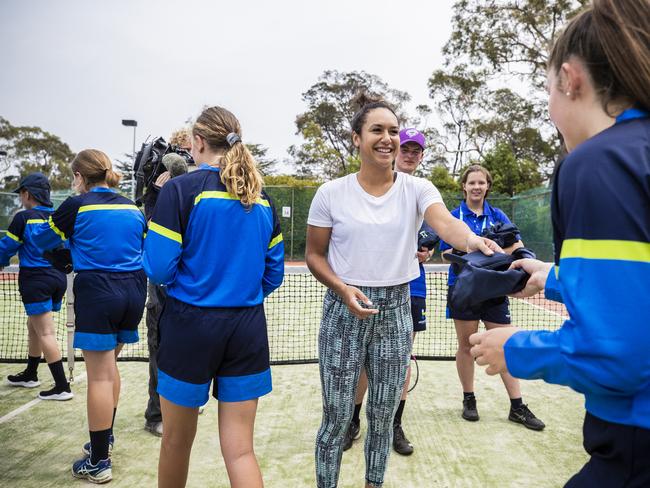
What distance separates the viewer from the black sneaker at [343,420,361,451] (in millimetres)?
3725

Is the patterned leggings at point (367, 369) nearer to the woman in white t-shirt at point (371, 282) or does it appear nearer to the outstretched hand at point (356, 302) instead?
the woman in white t-shirt at point (371, 282)

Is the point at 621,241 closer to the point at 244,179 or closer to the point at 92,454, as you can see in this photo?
the point at 244,179

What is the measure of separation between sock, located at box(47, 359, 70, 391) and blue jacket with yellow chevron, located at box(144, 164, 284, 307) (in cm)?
285

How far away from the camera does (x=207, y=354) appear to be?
2266 millimetres

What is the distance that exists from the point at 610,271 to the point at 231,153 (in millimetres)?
1803

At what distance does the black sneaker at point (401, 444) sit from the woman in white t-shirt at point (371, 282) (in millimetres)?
968

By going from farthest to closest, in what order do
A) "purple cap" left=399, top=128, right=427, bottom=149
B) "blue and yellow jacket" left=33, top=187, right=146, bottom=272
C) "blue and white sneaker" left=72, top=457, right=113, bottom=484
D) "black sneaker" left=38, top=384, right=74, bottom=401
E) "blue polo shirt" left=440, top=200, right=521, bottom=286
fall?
"black sneaker" left=38, top=384, right=74, bottom=401, "blue polo shirt" left=440, top=200, right=521, bottom=286, "purple cap" left=399, top=128, right=427, bottom=149, "blue and yellow jacket" left=33, top=187, right=146, bottom=272, "blue and white sneaker" left=72, top=457, right=113, bottom=484

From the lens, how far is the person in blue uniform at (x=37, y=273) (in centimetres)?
453

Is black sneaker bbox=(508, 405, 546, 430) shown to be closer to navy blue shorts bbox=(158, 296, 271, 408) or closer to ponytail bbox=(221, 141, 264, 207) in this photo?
navy blue shorts bbox=(158, 296, 271, 408)

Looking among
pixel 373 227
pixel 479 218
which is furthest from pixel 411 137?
pixel 373 227

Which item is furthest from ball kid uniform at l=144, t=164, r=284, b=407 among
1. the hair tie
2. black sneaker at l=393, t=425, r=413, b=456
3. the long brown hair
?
black sneaker at l=393, t=425, r=413, b=456

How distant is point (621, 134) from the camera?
1.04 meters

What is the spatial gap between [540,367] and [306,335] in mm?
6661

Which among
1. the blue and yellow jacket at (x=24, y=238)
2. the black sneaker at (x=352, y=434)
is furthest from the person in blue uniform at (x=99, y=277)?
the black sneaker at (x=352, y=434)
